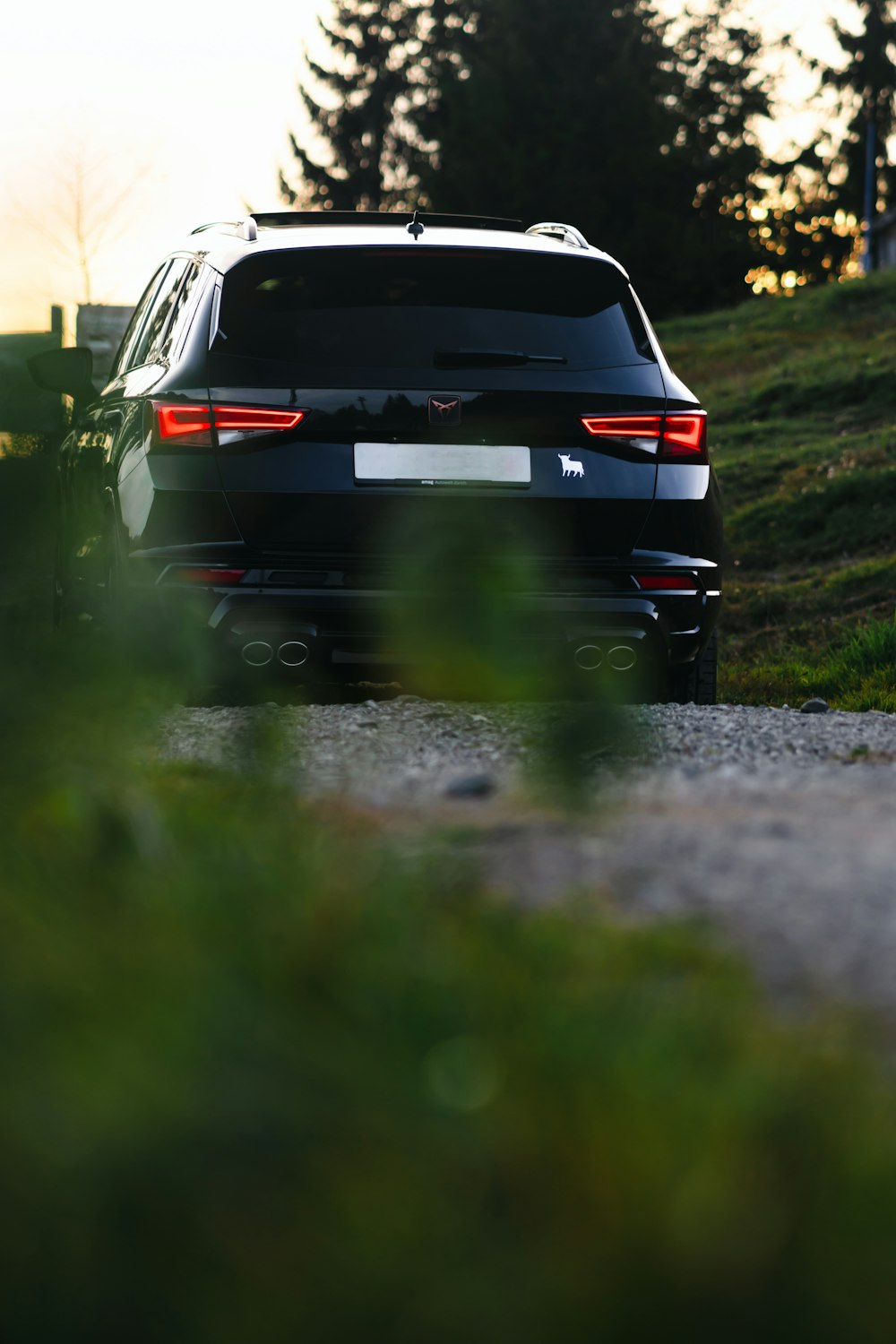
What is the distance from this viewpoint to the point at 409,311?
5.11 metres

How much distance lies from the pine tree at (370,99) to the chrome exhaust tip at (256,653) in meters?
58.2

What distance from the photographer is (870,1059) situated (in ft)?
6.79

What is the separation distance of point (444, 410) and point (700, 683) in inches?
67.2

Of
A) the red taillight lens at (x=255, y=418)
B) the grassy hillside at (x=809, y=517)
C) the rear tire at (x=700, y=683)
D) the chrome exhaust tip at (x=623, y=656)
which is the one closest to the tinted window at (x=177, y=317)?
the red taillight lens at (x=255, y=418)

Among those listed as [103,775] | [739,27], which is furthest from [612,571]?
[739,27]

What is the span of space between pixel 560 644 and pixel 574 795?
0.40m

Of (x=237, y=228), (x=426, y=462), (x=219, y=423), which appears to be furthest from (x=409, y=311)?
(x=237, y=228)

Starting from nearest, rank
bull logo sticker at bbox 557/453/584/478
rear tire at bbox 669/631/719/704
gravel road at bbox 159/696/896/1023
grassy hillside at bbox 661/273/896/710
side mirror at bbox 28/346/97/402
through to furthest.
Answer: gravel road at bbox 159/696/896/1023
side mirror at bbox 28/346/97/402
bull logo sticker at bbox 557/453/584/478
rear tire at bbox 669/631/719/704
grassy hillside at bbox 661/273/896/710

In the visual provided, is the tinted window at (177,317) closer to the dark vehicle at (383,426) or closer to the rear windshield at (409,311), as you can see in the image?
the dark vehicle at (383,426)

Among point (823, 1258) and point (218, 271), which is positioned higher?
point (218, 271)

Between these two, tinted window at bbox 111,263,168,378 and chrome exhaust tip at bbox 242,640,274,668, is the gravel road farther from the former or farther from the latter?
tinted window at bbox 111,263,168,378

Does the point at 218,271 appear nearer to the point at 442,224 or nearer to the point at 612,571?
the point at 442,224

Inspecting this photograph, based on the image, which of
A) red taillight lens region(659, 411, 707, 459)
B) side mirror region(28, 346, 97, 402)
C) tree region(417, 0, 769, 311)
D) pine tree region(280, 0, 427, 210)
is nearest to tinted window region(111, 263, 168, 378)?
red taillight lens region(659, 411, 707, 459)

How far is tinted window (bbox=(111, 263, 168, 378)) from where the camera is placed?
258 inches
